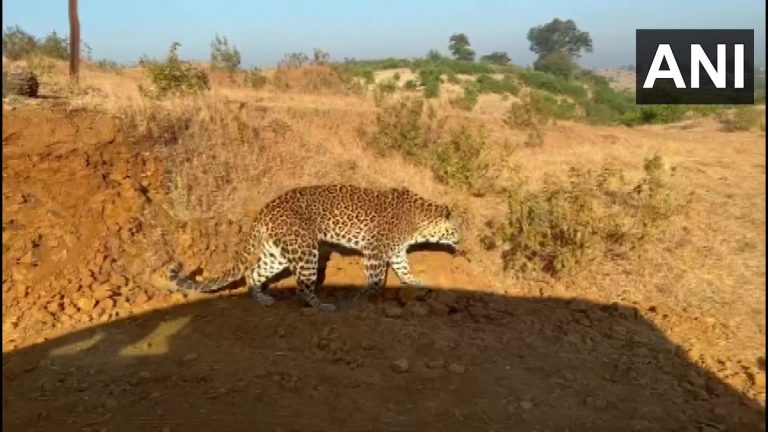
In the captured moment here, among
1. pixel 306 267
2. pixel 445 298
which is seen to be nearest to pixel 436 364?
pixel 445 298

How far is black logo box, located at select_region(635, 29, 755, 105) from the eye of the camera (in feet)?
52.0

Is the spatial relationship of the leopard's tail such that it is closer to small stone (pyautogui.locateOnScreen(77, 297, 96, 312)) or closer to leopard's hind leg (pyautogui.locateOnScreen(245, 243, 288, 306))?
leopard's hind leg (pyautogui.locateOnScreen(245, 243, 288, 306))

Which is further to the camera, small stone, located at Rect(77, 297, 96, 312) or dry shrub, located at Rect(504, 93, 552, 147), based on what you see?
dry shrub, located at Rect(504, 93, 552, 147)

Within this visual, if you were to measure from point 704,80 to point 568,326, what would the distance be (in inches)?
991

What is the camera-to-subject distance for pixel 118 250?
764cm

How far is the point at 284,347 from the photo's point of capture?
618 centimetres

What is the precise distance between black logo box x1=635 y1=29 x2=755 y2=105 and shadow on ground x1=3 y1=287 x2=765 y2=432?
10.7m

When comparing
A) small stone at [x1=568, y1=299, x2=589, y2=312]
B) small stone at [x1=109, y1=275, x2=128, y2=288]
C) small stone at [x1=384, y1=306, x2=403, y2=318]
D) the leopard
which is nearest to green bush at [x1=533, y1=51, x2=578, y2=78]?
the leopard

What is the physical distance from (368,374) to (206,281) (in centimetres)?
235

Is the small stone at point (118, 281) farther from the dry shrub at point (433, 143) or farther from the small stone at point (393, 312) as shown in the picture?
the dry shrub at point (433, 143)

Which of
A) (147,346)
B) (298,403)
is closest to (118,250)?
(147,346)

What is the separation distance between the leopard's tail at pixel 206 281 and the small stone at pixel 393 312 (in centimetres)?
161

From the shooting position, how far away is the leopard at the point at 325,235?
23.2ft

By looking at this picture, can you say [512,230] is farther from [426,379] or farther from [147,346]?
[147,346]
